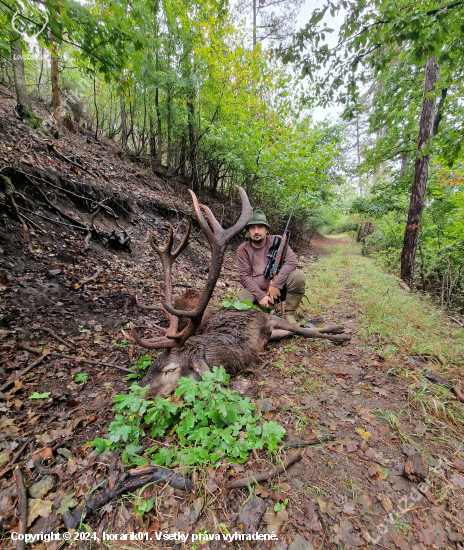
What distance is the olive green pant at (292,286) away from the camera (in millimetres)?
3859

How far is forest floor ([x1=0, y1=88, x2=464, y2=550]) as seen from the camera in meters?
1.30

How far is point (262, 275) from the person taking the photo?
3.99 meters

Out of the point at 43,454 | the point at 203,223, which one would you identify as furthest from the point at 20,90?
the point at 43,454

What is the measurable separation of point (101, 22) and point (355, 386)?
498 centimetres

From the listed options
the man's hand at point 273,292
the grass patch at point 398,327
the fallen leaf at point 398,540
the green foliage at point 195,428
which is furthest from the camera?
the man's hand at point 273,292

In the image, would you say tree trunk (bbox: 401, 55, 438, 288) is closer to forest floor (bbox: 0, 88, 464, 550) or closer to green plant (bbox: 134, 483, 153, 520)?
forest floor (bbox: 0, 88, 464, 550)

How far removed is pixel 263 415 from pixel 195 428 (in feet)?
1.86

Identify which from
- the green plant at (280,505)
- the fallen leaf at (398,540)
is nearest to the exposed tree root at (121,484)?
the green plant at (280,505)

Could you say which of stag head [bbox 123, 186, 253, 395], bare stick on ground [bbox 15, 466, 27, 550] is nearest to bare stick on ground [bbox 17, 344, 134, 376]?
stag head [bbox 123, 186, 253, 395]

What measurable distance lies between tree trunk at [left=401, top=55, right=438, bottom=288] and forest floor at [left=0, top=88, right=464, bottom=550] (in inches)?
140

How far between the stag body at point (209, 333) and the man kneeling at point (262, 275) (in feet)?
2.24

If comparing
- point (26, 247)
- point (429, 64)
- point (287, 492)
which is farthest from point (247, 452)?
point (429, 64)

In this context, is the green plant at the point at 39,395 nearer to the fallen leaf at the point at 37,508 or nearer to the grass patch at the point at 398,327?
the fallen leaf at the point at 37,508

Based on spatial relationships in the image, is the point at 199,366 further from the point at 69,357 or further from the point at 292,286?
the point at 292,286
